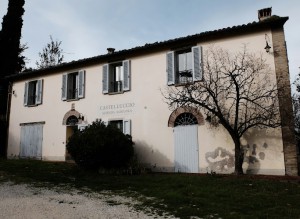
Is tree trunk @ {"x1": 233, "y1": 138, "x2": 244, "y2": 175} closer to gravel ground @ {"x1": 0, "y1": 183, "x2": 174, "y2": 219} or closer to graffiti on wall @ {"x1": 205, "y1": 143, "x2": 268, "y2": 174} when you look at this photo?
graffiti on wall @ {"x1": 205, "y1": 143, "x2": 268, "y2": 174}

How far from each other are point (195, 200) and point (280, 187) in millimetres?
2902

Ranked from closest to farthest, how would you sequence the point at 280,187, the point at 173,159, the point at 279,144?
1. the point at 280,187
2. the point at 279,144
3. the point at 173,159

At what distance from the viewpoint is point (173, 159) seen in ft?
40.3

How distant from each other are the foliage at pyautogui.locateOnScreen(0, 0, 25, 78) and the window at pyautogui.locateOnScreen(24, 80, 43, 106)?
494 cm

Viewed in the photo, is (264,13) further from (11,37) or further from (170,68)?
(11,37)

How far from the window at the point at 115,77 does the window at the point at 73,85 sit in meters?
1.42

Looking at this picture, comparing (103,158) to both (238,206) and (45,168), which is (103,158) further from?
(238,206)

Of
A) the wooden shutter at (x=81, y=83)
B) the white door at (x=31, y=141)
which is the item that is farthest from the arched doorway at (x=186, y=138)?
the white door at (x=31, y=141)

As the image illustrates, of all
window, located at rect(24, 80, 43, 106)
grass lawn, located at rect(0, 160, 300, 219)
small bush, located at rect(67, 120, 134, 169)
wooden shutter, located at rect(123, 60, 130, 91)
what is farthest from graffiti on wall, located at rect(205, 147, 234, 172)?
window, located at rect(24, 80, 43, 106)

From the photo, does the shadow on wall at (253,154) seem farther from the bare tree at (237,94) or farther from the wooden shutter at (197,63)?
the wooden shutter at (197,63)

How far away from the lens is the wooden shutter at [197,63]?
39.6 ft

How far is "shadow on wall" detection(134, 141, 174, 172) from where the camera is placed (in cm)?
1238

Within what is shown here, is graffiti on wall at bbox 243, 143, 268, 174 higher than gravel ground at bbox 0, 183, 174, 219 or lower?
higher

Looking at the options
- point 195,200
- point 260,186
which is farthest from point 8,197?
point 260,186
